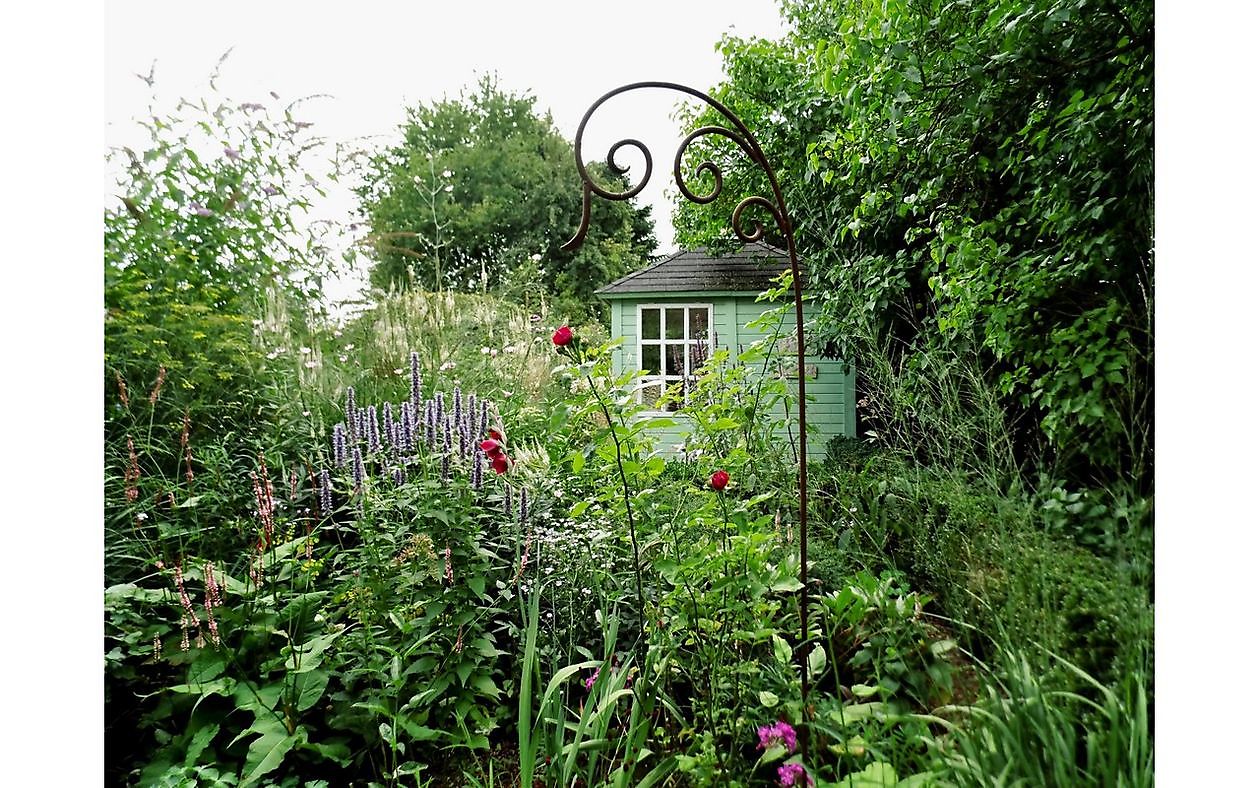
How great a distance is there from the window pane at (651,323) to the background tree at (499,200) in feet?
3.69

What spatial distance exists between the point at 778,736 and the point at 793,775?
6 cm

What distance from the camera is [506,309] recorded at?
3.27 m

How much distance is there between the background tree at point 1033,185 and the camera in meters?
1.24

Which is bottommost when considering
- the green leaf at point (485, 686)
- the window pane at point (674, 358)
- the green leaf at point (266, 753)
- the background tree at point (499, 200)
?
the green leaf at point (266, 753)

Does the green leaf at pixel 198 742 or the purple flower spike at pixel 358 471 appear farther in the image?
the purple flower spike at pixel 358 471

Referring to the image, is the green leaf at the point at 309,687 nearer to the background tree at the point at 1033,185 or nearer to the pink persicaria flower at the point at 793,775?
the pink persicaria flower at the point at 793,775

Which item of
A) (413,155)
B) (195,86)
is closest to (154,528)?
(195,86)

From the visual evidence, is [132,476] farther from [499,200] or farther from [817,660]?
[499,200]

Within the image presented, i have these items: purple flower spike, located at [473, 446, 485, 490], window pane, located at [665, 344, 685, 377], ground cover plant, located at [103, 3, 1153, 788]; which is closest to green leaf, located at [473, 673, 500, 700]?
ground cover plant, located at [103, 3, 1153, 788]

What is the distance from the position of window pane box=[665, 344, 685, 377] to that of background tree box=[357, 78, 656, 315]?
56.7 inches

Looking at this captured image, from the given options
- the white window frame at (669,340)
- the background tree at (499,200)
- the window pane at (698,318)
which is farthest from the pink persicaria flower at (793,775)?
the background tree at (499,200)

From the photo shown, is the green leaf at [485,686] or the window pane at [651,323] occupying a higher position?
the window pane at [651,323]

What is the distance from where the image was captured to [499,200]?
5.34 m

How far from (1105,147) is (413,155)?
461 cm
